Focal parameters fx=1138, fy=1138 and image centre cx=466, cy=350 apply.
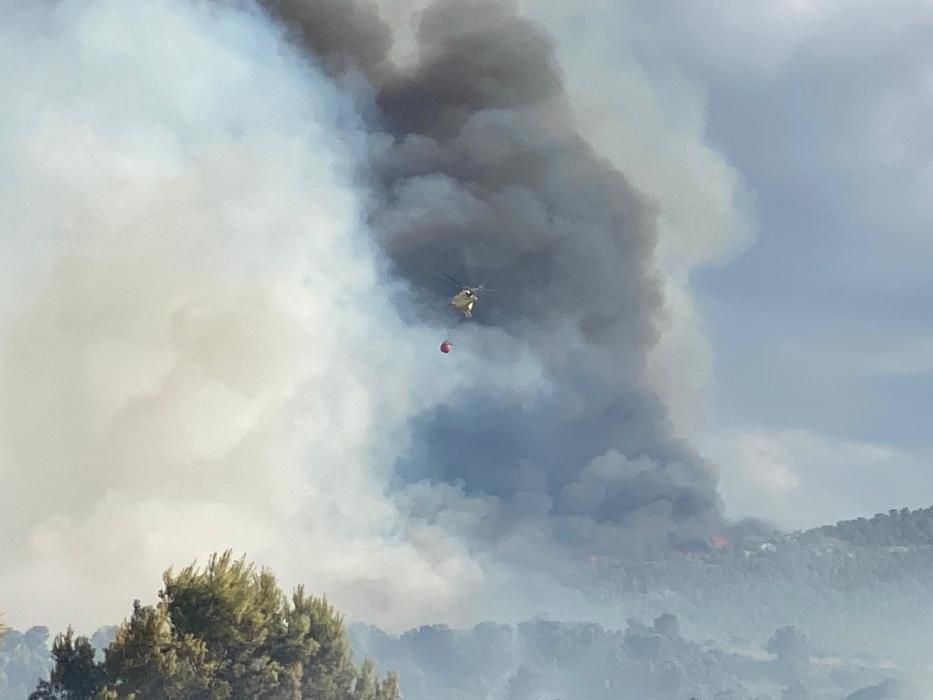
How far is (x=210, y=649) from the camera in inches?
2859

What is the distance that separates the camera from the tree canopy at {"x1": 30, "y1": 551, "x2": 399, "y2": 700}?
224 feet

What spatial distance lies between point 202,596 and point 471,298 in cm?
7759

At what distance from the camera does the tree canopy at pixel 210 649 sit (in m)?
68.2

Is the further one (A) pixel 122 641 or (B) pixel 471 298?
(B) pixel 471 298

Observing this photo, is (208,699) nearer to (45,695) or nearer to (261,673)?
(261,673)

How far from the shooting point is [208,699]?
7144cm

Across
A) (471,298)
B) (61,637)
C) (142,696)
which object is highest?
(471,298)

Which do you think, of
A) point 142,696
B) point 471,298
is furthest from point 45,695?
point 471,298

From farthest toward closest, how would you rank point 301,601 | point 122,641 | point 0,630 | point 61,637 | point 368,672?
1. point 368,672
2. point 301,601
3. point 61,637
4. point 122,641
5. point 0,630

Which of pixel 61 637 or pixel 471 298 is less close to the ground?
pixel 471 298

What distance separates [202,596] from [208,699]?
6383 mm

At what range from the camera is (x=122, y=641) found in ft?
224

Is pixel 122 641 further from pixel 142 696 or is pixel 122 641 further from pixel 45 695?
pixel 45 695

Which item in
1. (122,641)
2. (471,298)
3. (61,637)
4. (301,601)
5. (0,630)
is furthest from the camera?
(471,298)
